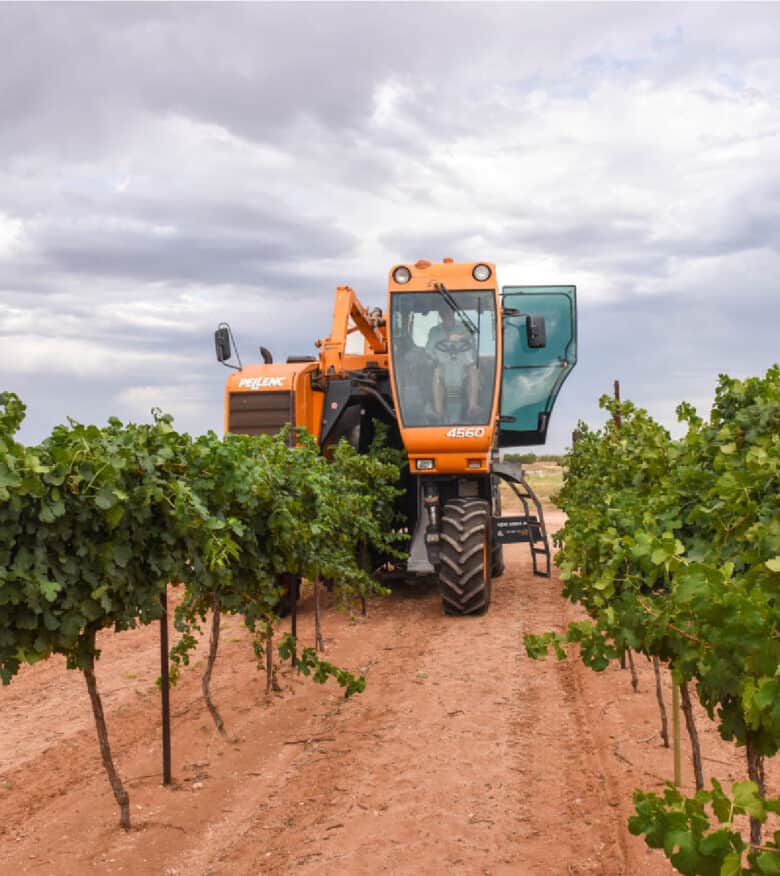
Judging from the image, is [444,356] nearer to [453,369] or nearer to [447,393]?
[453,369]

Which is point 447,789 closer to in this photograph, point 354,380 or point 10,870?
point 10,870

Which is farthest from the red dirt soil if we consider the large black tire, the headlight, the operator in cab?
the headlight

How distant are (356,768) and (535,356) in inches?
281

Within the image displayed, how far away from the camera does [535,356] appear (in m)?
12.3

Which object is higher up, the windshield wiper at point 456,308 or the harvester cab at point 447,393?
the windshield wiper at point 456,308

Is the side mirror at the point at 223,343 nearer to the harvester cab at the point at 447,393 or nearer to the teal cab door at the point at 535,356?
the harvester cab at the point at 447,393

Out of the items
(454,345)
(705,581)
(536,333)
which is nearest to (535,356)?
(536,333)

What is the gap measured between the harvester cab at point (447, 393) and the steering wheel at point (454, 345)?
1 centimetres

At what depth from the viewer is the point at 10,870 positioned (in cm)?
505

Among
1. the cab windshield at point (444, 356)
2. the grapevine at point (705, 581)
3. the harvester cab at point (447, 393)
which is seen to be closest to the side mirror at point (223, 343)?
the harvester cab at point (447, 393)

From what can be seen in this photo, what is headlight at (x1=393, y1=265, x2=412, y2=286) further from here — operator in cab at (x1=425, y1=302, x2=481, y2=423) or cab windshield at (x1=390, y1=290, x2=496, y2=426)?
operator in cab at (x1=425, y1=302, x2=481, y2=423)

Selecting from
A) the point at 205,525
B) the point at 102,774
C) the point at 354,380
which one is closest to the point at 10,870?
the point at 102,774

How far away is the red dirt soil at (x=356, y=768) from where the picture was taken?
5004 millimetres

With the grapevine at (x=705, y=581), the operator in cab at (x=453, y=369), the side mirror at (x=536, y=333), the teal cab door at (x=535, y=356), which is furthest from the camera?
the teal cab door at (x=535, y=356)
